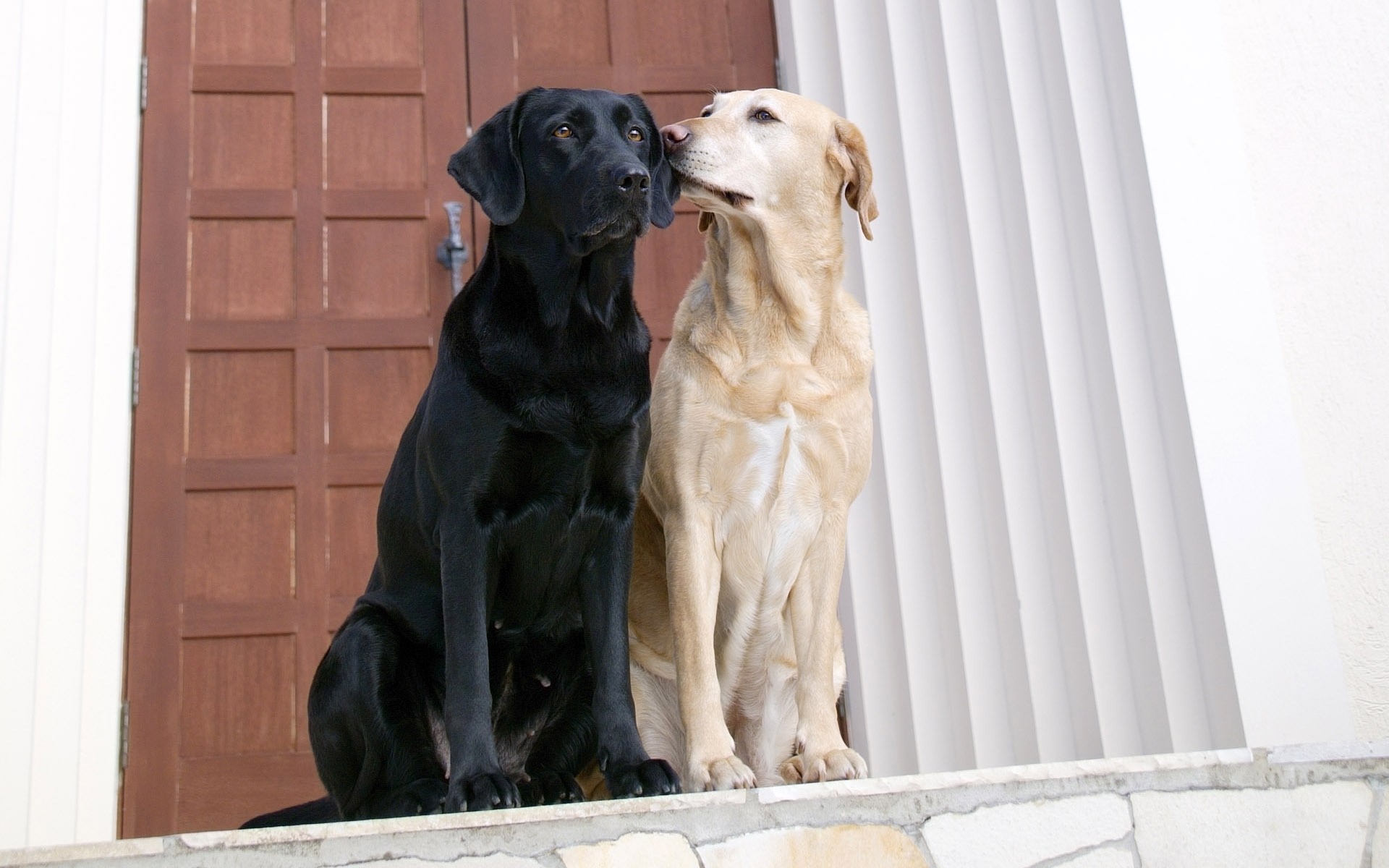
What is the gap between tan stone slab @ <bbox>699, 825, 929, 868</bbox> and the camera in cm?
168

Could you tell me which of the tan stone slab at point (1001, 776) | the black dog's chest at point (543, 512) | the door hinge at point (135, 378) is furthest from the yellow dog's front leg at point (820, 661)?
the door hinge at point (135, 378)

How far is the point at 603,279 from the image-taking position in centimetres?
218

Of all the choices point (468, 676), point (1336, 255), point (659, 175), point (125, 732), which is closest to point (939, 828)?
point (468, 676)

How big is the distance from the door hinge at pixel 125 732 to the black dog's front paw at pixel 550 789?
2.03 metres

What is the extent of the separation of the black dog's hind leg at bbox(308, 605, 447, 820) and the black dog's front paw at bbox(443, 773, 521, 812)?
0.16m

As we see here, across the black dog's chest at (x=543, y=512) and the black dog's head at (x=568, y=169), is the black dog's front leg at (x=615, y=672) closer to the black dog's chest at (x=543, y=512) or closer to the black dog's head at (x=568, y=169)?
the black dog's chest at (x=543, y=512)

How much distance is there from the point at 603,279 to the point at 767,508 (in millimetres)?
592

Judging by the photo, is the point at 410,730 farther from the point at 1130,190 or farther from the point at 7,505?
the point at 1130,190

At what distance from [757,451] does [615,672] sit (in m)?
0.58

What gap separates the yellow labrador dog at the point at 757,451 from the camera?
7.80 ft

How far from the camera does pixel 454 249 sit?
13.2ft

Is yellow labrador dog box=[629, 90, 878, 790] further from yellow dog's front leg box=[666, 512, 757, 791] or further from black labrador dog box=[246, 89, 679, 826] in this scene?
black labrador dog box=[246, 89, 679, 826]

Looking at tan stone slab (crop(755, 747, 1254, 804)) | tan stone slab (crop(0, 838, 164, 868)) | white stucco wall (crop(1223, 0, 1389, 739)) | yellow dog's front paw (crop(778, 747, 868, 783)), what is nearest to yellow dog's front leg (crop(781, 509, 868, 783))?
yellow dog's front paw (crop(778, 747, 868, 783))

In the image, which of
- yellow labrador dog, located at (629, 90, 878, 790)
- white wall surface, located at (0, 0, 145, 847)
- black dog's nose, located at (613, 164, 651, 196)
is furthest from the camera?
white wall surface, located at (0, 0, 145, 847)
